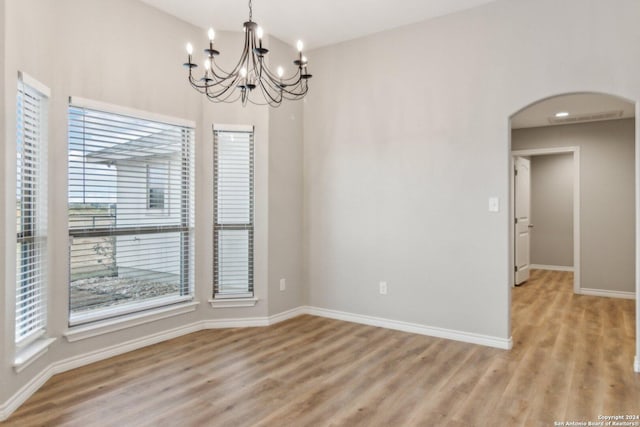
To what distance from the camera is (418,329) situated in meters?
3.98

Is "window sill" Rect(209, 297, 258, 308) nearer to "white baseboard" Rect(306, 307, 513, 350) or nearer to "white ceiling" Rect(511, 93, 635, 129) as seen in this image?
"white baseboard" Rect(306, 307, 513, 350)

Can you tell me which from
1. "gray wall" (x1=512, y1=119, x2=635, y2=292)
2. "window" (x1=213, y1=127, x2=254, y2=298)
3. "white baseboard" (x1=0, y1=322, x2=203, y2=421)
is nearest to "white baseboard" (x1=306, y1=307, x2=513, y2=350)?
"window" (x1=213, y1=127, x2=254, y2=298)

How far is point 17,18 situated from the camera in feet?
8.14

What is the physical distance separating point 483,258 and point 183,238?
2.78 m

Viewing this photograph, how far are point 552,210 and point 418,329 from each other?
5.39 metres

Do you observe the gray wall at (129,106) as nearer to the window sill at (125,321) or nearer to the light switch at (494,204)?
the window sill at (125,321)

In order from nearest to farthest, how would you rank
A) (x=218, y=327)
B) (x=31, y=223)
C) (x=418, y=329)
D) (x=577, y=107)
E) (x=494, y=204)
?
1. (x=31, y=223)
2. (x=494, y=204)
3. (x=418, y=329)
4. (x=218, y=327)
5. (x=577, y=107)

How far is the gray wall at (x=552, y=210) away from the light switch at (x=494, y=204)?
5.21 metres

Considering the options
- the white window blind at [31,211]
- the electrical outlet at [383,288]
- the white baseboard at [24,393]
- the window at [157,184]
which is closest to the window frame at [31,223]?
the white window blind at [31,211]

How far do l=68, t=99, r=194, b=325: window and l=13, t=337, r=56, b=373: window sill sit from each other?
10.4 inches

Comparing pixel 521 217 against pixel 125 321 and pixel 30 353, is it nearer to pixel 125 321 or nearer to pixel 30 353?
pixel 125 321

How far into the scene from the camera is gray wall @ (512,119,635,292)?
564 cm

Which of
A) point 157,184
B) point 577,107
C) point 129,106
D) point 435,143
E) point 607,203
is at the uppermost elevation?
point 577,107

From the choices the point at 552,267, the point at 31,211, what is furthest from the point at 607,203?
the point at 31,211
